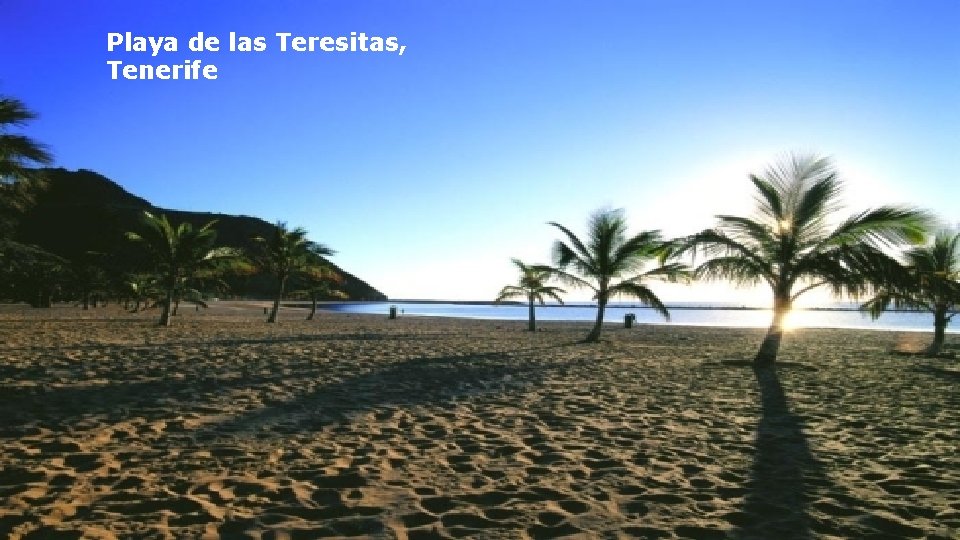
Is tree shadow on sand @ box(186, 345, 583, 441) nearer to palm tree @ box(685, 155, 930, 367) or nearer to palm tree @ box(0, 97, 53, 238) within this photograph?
palm tree @ box(685, 155, 930, 367)

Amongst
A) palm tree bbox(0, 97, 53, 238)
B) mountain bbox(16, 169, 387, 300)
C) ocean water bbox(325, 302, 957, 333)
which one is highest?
mountain bbox(16, 169, 387, 300)

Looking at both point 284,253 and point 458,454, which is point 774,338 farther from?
point 284,253

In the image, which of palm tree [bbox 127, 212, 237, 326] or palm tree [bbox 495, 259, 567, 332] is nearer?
palm tree [bbox 127, 212, 237, 326]

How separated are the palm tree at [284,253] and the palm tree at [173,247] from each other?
167 inches

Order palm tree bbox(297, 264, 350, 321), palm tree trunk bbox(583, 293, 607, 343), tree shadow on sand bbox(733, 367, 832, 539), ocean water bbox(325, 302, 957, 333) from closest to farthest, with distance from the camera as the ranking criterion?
tree shadow on sand bbox(733, 367, 832, 539) < palm tree trunk bbox(583, 293, 607, 343) < palm tree bbox(297, 264, 350, 321) < ocean water bbox(325, 302, 957, 333)

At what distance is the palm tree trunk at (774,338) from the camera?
10.2 m

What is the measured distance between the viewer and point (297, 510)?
2.86m

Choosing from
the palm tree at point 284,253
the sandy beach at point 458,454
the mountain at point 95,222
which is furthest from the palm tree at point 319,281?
the mountain at point 95,222

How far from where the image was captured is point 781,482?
3.42 metres

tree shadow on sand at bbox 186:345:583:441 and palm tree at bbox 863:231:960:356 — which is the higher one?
palm tree at bbox 863:231:960:356

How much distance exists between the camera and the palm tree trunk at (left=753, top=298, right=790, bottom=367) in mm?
10195

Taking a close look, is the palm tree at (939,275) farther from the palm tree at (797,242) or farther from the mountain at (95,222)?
the mountain at (95,222)

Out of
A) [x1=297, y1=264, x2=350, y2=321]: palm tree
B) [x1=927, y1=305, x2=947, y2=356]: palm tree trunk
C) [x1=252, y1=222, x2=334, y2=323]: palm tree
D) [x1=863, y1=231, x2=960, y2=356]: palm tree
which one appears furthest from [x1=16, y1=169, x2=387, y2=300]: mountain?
[x1=927, y1=305, x2=947, y2=356]: palm tree trunk

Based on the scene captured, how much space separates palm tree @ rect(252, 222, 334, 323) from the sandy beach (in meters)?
14.8
